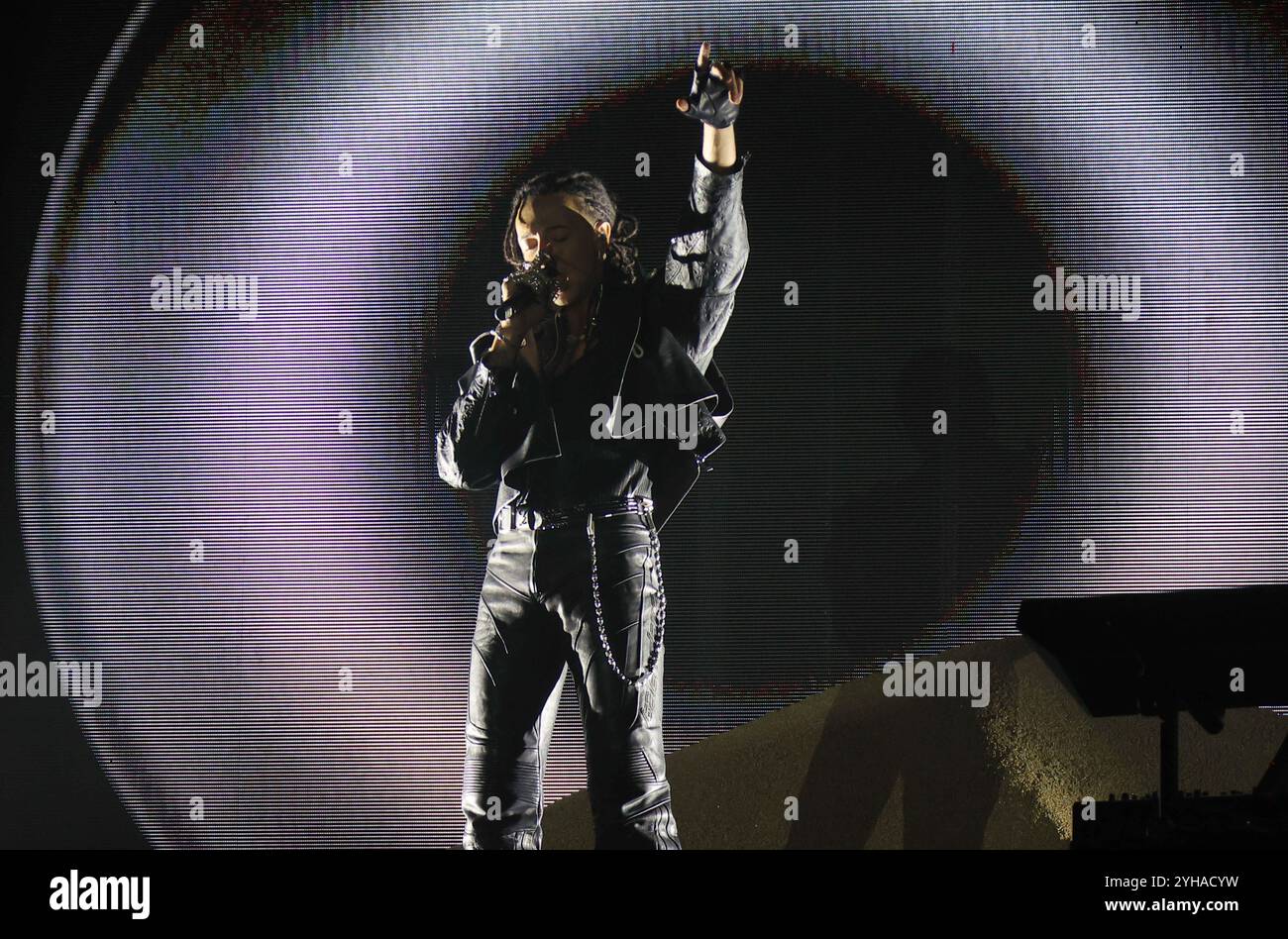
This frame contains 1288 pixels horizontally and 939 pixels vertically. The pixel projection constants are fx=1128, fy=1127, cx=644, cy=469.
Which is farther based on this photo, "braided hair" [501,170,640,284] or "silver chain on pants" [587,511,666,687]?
"braided hair" [501,170,640,284]

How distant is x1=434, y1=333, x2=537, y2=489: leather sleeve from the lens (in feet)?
11.1

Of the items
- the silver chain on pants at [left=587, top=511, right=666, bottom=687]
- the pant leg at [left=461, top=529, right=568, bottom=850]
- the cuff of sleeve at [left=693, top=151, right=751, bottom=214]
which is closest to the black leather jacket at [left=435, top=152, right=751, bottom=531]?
the cuff of sleeve at [left=693, top=151, right=751, bottom=214]

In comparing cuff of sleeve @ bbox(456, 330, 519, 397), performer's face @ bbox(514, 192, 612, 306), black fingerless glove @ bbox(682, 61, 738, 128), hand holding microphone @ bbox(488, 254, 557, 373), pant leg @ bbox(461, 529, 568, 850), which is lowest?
pant leg @ bbox(461, 529, 568, 850)

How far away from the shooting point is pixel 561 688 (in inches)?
133

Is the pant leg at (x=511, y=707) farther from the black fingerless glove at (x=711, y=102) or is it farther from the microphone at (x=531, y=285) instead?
the black fingerless glove at (x=711, y=102)

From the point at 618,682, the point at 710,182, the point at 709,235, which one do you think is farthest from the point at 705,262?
the point at 618,682

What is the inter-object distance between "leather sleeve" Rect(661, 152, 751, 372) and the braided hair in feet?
0.40

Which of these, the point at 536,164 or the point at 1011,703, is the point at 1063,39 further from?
the point at 1011,703

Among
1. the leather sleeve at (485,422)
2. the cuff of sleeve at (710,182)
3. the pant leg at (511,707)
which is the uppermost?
the cuff of sleeve at (710,182)

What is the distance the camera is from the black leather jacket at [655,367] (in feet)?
11.0

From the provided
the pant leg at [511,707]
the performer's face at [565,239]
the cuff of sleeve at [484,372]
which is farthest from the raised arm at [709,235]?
the pant leg at [511,707]

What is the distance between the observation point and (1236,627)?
105 inches

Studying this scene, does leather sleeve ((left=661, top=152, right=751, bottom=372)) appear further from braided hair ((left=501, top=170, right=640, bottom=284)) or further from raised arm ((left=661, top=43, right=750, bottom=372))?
braided hair ((left=501, top=170, right=640, bottom=284))

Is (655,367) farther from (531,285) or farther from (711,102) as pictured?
(711,102)
